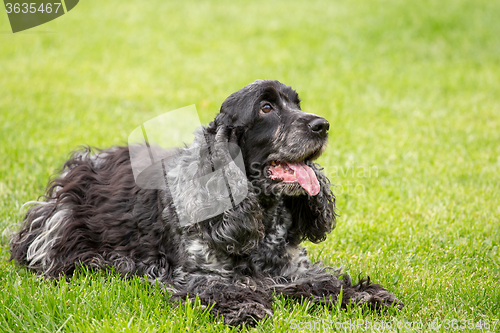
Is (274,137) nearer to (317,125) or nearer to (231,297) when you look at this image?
(317,125)

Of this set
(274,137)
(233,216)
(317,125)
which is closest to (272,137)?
(274,137)

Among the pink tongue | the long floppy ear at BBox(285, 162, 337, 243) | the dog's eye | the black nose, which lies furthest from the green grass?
the dog's eye

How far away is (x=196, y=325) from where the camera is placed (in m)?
3.06

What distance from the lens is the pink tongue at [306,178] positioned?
11.7 feet

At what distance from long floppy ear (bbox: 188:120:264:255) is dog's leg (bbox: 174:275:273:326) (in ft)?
0.74

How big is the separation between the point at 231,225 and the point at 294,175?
22.7 inches

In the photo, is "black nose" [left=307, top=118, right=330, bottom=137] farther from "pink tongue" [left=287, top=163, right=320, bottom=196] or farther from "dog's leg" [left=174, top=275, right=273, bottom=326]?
"dog's leg" [left=174, top=275, right=273, bottom=326]

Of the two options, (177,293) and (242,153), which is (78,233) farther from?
(242,153)

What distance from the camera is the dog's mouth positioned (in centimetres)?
358

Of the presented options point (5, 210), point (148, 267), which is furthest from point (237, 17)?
point (148, 267)

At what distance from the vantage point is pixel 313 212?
385 centimetres

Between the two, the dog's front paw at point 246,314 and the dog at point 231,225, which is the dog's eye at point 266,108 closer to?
the dog at point 231,225

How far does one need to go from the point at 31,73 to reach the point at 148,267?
8239 millimetres

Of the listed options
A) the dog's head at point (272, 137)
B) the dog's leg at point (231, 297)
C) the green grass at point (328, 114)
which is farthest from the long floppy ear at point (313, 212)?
the dog's leg at point (231, 297)
